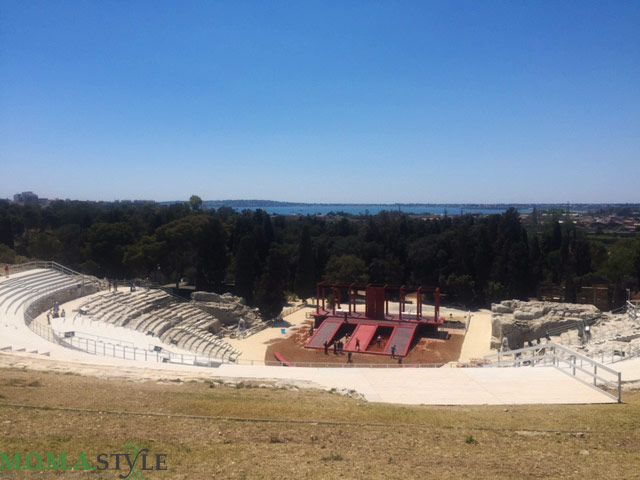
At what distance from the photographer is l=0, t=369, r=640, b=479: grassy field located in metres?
8.99

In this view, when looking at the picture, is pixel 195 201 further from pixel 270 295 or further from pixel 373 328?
pixel 373 328

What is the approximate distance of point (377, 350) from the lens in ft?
110

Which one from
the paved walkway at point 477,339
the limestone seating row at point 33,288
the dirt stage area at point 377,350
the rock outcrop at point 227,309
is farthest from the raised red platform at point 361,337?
the limestone seating row at point 33,288

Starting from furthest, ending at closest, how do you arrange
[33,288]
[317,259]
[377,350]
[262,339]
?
[317,259] < [262,339] < [377,350] < [33,288]

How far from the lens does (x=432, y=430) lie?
11484 mm

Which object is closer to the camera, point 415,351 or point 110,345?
point 110,345

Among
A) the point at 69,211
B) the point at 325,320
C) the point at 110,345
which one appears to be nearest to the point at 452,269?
the point at 325,320

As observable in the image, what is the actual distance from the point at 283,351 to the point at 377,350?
634 centimetres

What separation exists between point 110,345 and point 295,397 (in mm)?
13401

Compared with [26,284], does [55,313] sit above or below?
below

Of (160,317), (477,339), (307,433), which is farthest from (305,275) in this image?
(307,433)

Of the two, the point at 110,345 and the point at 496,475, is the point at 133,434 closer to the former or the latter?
the point at 496,475

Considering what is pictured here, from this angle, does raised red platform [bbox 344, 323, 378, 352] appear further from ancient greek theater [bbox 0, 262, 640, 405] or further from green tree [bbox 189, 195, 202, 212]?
green tree [bbox 189, 195, 202, 212]

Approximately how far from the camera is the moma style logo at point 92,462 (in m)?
8.36
